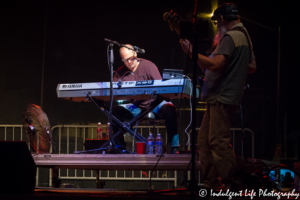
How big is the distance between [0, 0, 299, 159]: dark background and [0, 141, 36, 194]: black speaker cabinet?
3.53 m

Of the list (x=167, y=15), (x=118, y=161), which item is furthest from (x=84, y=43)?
(x=167, y=15)

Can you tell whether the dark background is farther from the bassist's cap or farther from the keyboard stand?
the bassist's cap

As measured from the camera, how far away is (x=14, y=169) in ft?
7.45

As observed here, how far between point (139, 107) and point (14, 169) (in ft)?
7.75

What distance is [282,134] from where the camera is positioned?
552 centimetres

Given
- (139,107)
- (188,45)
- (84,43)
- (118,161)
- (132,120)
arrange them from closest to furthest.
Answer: (188,45) → (118,161) → (132,120) → (139,107) → (84,43)

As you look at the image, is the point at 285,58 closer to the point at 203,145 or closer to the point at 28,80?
the point at 203,145

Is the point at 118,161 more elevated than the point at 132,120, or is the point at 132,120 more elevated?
the point at 132,120

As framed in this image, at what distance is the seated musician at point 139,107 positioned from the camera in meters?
4.15

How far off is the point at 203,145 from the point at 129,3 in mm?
4111

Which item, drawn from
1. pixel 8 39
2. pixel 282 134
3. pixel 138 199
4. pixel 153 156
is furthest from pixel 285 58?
pixel 8 39

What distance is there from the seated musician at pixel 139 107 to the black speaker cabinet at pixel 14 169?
1.95 meters

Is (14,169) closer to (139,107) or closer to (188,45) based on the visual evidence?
(188,45)

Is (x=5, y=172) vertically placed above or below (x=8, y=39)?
below
